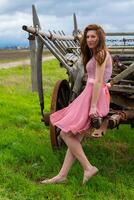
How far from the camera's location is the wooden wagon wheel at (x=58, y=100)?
7.14 metres

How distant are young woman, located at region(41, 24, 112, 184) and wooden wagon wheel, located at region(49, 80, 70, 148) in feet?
2.73

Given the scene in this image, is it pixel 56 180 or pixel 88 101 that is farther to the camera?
pixel 56 180

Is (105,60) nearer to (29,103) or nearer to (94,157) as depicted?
(94,157)

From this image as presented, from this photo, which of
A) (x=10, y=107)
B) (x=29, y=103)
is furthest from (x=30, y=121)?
(x=29, y=103)

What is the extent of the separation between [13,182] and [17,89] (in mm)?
8963

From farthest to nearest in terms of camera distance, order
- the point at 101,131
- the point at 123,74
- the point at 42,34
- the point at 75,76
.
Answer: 1. the point at 42,34
2. the point at 75,76
3. the point at 123,74
4. the point at 101,131

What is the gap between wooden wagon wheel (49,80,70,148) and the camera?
714 centimetres

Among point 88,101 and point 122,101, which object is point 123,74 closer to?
point 122,101

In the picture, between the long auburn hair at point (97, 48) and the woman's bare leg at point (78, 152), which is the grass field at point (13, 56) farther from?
the woman's bare leg at point (78, 152)

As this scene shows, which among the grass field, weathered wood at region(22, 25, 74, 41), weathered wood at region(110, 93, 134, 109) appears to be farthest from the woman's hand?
the grass field

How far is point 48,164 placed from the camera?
697cm

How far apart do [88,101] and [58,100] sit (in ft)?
5.32

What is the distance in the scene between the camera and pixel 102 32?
6.07 metres

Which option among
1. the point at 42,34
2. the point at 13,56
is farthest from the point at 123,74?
the point at 13,56
